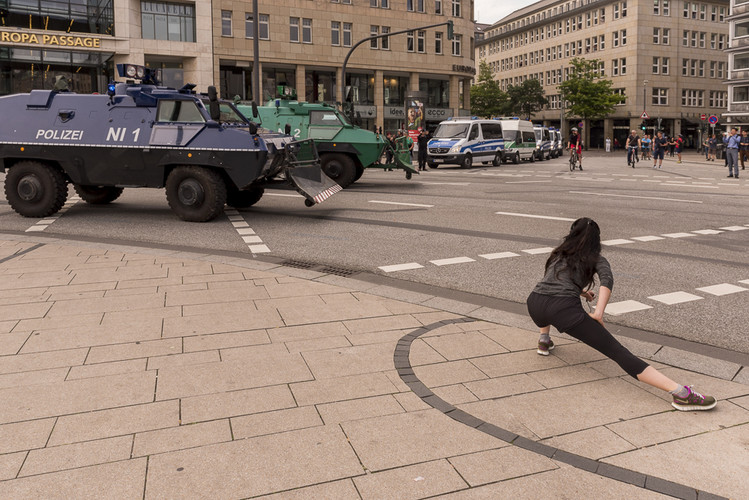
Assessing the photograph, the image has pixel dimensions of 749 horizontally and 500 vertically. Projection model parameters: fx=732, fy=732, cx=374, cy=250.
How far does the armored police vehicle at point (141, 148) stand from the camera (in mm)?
12070

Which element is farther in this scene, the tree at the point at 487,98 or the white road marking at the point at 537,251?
the tree at the point at 487,98

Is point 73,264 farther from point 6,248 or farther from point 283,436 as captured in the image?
point 283,436

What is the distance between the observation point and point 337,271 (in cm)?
827

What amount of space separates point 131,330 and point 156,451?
7.33ft

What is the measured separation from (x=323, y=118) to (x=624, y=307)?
45.8 feet

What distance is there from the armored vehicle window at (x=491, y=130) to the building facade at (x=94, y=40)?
62.8ft

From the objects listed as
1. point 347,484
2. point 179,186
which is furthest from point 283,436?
point 179,186

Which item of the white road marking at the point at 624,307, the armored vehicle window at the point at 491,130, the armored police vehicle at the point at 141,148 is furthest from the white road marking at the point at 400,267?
the armored vehicle window at the point at 491,130

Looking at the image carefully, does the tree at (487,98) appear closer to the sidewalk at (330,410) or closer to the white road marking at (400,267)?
the white road marking at (400,267)

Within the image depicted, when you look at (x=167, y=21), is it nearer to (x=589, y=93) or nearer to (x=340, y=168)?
(x=340, y=168)

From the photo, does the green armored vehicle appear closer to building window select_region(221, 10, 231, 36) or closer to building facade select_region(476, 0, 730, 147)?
→ building window select_region(221, 10, 231, 36)

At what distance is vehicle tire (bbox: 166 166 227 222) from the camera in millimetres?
12039

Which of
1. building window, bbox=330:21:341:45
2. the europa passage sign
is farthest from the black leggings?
building window, bbox=330:21:341:45

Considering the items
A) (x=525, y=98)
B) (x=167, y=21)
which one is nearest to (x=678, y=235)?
(x=167, y=21)
